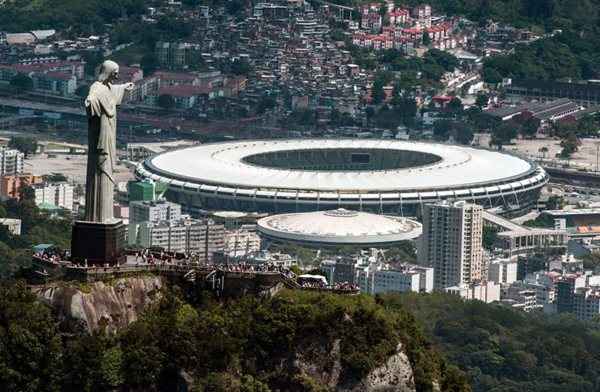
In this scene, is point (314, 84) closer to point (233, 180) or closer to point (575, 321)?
point (233, 180)

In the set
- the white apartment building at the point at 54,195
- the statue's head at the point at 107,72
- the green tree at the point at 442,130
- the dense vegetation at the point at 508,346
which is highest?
the statue's head at the point at 107,72

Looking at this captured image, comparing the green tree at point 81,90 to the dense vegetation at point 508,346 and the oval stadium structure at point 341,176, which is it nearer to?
the oval stadium structure at point 341,176

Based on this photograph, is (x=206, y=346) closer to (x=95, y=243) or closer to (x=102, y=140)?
(x=95, y=243)

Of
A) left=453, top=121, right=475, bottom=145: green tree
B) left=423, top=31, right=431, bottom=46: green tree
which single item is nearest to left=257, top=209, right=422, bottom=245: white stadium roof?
left=453, top=121, right=475, bottom=145: green tree

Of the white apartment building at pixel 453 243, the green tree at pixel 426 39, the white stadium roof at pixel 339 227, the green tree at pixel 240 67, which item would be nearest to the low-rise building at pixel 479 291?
the white apartment building at pixel 453 243

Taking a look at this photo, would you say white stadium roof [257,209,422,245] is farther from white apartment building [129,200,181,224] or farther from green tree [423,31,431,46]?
green tree [423,31,431,46]

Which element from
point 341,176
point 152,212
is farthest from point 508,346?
point 341,176
